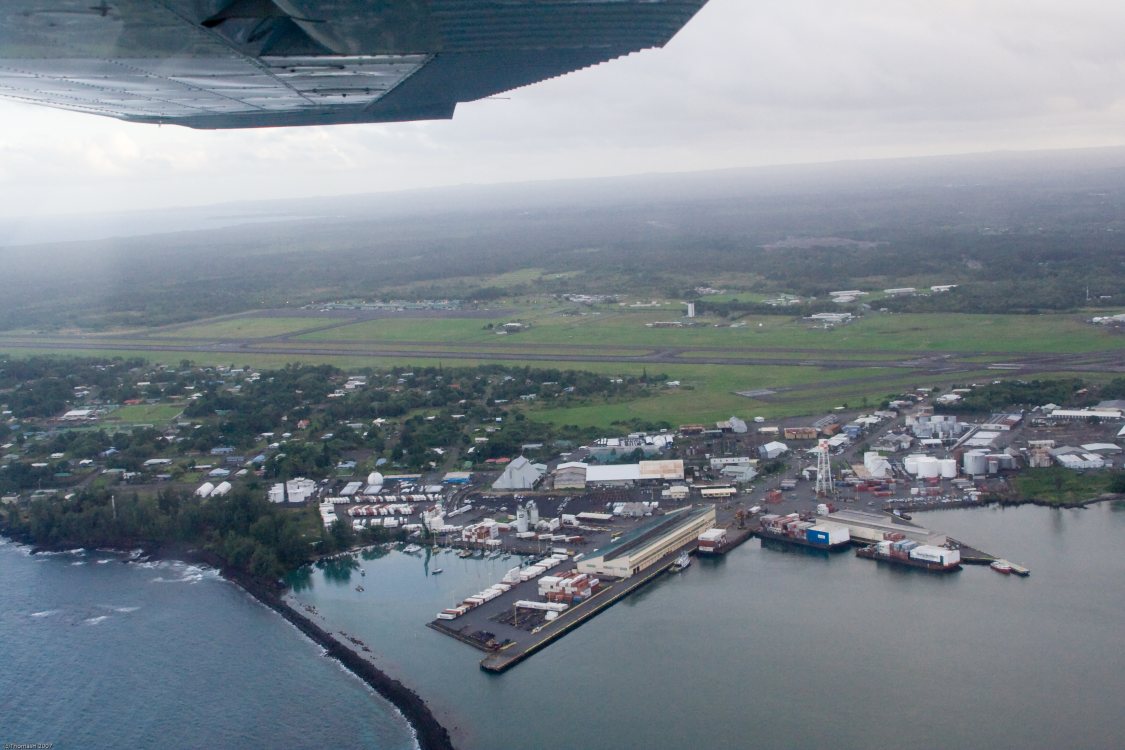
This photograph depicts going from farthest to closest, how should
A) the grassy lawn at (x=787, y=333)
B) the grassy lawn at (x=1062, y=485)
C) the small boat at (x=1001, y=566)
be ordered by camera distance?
1. the grassy lawn at (x=787, y=333)
2. the grassy lawn at (x=1062, y=485)
3. the small boat at (x=1001, y=566)

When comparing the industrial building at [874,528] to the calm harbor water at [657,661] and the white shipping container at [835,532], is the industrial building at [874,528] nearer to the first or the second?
the white shipping container at [835,532]

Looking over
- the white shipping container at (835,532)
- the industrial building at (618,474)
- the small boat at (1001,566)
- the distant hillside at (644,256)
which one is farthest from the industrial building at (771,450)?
the distant hillside at (644,256)

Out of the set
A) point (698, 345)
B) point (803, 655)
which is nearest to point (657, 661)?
point (803, 655)

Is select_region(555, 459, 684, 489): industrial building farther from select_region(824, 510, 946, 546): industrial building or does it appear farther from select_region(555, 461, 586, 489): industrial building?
select_region(824, 510, 946, 546): industrial building

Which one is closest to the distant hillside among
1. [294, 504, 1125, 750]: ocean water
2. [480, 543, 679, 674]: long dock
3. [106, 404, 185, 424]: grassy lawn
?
[106, 404, 185, 424]: grassy lawn

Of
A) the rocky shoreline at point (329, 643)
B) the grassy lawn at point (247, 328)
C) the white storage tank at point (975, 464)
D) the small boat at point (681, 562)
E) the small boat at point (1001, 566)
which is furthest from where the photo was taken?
the grassy lawn at point (247, 328)

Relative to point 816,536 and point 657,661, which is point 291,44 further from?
point 816,536

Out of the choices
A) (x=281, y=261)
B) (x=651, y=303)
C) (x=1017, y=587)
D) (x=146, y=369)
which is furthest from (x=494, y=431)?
(x=281, y=261)
